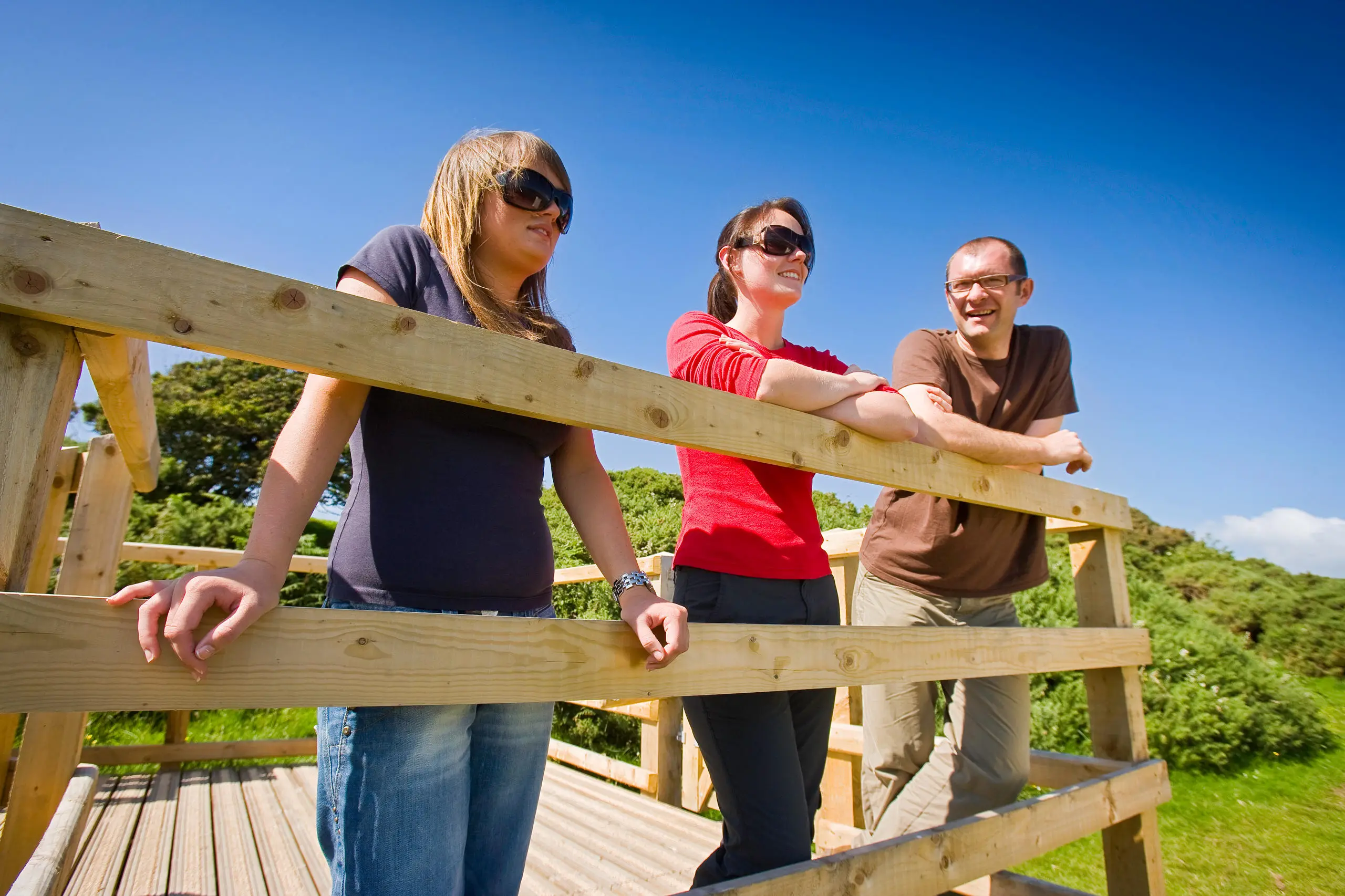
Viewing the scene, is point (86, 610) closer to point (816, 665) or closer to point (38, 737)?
point (816, 665)

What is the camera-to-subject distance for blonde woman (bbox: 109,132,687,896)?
113 cm

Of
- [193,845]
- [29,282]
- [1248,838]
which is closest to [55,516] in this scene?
[193,845]

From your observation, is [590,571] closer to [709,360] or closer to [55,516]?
[55,516]

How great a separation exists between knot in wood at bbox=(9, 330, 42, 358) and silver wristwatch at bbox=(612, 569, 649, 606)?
2.93 feet

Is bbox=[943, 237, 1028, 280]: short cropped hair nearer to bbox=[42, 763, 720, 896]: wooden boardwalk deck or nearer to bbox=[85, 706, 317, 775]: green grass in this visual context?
bbox=[42, 763, 720, 896]: wooden boardwalk deck

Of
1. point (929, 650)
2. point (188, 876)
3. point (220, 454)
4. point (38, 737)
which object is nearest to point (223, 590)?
point (929, 650)

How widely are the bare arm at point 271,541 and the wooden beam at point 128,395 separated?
11.4 inches

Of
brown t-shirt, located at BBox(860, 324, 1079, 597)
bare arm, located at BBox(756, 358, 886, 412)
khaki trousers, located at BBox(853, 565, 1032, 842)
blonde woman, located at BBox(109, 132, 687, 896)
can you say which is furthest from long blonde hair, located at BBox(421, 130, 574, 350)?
khaki trousers, located at BBox(853, 565, 1032, 842)

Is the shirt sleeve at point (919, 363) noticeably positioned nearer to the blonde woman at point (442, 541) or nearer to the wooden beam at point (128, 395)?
the blonde woman at point (442, 541)

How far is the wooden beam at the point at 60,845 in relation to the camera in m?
1.81

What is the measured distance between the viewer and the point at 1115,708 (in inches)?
103

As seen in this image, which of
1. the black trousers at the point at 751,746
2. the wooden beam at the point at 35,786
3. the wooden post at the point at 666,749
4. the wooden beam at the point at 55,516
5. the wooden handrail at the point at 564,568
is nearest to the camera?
the black trousers at the point at 751,746

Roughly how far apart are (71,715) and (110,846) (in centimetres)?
73

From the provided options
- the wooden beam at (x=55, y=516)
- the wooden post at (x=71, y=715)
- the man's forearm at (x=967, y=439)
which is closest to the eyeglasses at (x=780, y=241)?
the man's forearm at (x=967, y=439)
